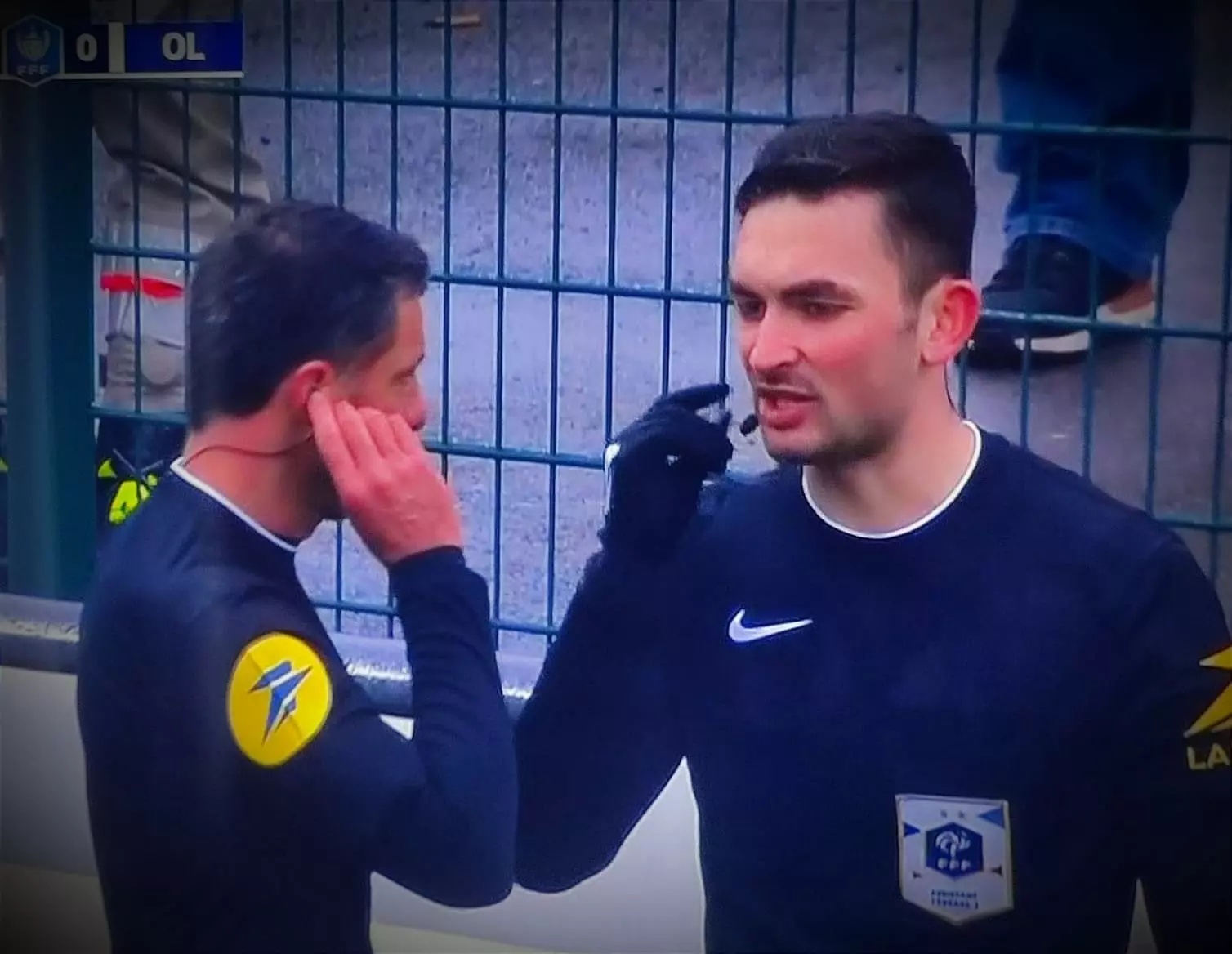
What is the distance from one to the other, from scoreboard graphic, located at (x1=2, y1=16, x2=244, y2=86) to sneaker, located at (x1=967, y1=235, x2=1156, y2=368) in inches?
28.8

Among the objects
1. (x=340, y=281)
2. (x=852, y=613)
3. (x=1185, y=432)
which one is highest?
(x=340, y=281)

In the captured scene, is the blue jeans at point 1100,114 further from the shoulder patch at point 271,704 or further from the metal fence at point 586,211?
the shoulder patch at point 271,704

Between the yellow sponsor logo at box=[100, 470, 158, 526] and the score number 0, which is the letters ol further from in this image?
the yellow sponsor logo at box=[100, 470, 158, 526]

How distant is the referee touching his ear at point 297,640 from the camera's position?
165 cm

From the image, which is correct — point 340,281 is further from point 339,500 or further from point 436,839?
point 436,839

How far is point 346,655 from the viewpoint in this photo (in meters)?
1.69

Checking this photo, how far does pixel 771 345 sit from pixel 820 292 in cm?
7

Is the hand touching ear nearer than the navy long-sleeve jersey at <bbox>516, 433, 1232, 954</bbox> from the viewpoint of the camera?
No

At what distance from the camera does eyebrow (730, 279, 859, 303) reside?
5.00 feet

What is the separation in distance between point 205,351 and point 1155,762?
35.4 inches

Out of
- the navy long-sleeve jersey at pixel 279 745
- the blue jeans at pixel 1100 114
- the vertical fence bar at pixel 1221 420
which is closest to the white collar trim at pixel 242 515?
the navy long-sleeve jersey at pixel 279 745

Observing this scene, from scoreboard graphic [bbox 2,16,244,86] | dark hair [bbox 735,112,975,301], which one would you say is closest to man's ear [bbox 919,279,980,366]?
dark hair [bbox 735,112,975,301]

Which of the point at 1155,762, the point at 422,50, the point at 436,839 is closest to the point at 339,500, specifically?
the point at 436,839

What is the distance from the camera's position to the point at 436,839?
65.5 inches
